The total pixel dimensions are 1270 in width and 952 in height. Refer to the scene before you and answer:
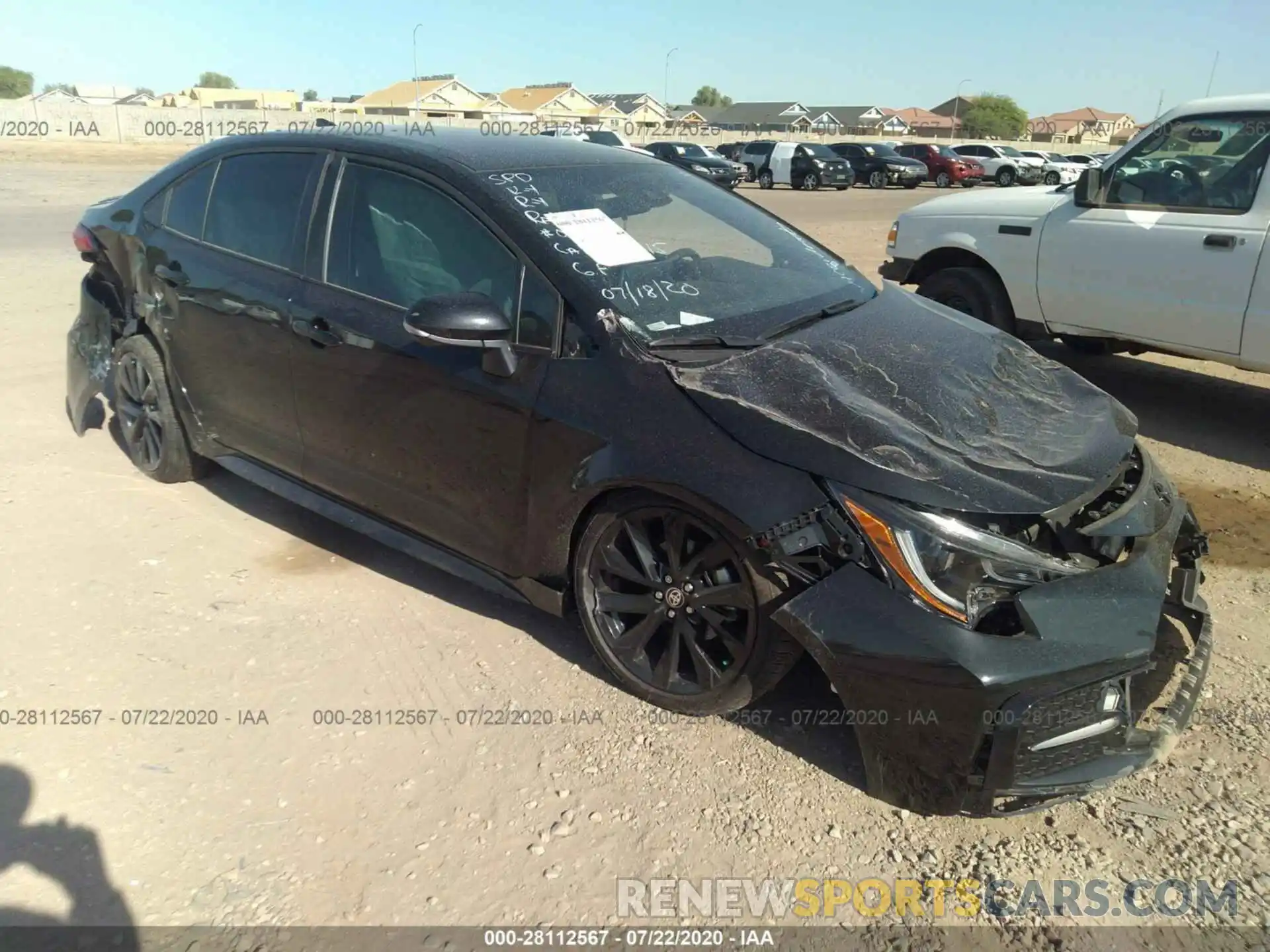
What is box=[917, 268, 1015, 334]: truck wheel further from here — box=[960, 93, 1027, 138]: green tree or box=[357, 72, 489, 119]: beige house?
box=[960, 93, 1027, 138]: green tree

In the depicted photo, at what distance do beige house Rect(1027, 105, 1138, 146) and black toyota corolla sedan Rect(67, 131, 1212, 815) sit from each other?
84931 mm

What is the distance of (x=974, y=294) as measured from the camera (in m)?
6.55

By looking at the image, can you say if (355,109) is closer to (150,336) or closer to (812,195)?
(812,195)

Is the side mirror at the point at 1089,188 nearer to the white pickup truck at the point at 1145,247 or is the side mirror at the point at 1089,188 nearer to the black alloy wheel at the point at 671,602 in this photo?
the white pickup truck at the point at 1145,247

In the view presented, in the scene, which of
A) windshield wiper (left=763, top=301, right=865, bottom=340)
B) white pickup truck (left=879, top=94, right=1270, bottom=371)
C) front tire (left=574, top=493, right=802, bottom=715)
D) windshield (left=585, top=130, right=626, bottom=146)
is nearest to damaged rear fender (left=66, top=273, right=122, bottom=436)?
front tire (left=574, top=493, right=802, bottom=715)

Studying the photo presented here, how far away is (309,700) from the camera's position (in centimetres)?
320

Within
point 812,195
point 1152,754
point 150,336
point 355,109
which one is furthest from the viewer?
point 355,109

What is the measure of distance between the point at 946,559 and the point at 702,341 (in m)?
1.06

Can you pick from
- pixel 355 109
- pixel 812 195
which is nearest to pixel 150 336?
pixel 812 195

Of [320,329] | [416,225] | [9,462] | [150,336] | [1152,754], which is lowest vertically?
[9,462]

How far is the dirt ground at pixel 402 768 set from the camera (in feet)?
8.16

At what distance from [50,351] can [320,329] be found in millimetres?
4651

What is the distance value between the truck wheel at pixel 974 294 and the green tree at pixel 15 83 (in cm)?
10581

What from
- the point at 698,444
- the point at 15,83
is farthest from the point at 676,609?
the point at 15,83
